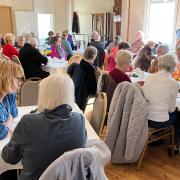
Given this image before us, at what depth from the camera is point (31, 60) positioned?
14.0 ft

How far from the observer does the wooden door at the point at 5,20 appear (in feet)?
27.1

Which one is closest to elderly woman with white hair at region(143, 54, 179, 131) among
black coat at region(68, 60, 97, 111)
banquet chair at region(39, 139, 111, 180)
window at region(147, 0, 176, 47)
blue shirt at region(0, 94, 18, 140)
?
black coat at region(68, 60, 97, 111)

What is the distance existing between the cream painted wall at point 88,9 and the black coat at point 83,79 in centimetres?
473

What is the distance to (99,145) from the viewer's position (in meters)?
1.57

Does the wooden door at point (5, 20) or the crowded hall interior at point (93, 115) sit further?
the wooden door at point (5, 20)

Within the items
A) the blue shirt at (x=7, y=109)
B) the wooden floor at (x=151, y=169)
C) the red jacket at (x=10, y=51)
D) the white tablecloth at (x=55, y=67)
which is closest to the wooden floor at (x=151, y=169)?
the wooden floor at (x=151, y=169)

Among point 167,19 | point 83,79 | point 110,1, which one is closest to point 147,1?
point 167,19

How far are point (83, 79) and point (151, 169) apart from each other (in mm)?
1435

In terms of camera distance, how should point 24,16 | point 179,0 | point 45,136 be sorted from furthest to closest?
1. point 24,16
2. point 179,0
3. point 45,136

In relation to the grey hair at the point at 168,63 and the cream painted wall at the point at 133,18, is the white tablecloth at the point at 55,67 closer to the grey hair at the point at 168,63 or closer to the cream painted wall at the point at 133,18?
the grey hair at the point at 168,63

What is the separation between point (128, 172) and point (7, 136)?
1393 millimetres

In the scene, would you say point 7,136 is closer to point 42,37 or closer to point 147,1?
point 147,1

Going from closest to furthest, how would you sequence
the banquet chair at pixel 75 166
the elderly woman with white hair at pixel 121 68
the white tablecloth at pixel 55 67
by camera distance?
the banquet chair at pixel 75 166
the elderly woman with white hair at pixel 121 68
the white tablecloth at pixel 55 67

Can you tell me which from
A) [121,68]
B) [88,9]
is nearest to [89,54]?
[121,68]
